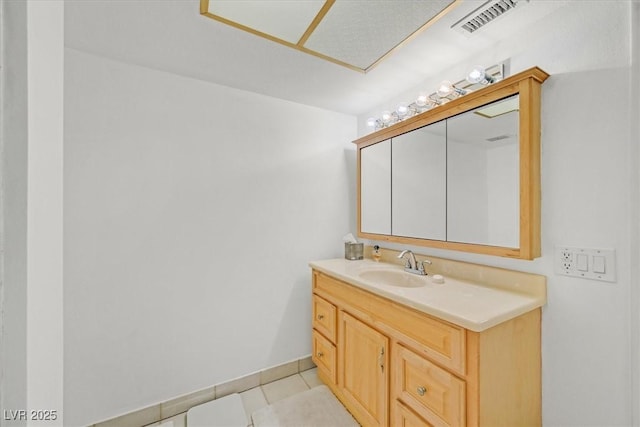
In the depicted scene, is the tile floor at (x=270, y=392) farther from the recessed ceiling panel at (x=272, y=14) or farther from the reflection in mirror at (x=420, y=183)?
the recessed ceiling panel at (x=272, y=14)

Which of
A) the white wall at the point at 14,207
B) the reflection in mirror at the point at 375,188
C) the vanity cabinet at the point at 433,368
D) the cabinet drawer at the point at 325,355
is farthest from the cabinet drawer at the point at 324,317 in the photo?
the white wall at the point at 14,207

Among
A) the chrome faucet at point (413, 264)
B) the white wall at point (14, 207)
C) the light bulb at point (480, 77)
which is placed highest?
the light bulb at point (480, 77)

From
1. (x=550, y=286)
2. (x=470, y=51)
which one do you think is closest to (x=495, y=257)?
(x=550, y=286)

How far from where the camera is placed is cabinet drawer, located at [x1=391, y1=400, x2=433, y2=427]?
46.4 inches

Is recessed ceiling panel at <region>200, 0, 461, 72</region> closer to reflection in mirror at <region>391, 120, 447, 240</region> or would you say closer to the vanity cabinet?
reflection in mirror at <region>391, 120, 447, 240</region>

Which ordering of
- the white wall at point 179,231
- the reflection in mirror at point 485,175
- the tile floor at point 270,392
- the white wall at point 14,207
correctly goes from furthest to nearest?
the tile floor at point 270,392
the white wall at point 179,231
the reflection in mirror at point 485,175
the white wall at point 14,207

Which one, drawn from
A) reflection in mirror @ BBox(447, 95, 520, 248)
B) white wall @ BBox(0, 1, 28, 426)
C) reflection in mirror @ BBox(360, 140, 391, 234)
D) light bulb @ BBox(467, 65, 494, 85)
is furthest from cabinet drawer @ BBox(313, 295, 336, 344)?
white wall @ BBox(0, 1, 28, 426)

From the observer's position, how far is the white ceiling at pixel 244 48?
1248 millimetres

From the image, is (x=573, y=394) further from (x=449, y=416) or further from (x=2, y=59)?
(x=2, y=59)

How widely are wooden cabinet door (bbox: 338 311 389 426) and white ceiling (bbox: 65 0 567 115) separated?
155 centimetres

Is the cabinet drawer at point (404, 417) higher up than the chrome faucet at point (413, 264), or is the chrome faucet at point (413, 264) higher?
the chrome faucet at point (413, 264)

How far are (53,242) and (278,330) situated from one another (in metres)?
1.93

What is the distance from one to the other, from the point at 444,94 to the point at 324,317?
5.32ft

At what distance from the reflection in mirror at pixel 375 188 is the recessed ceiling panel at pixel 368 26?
0.73 metres
